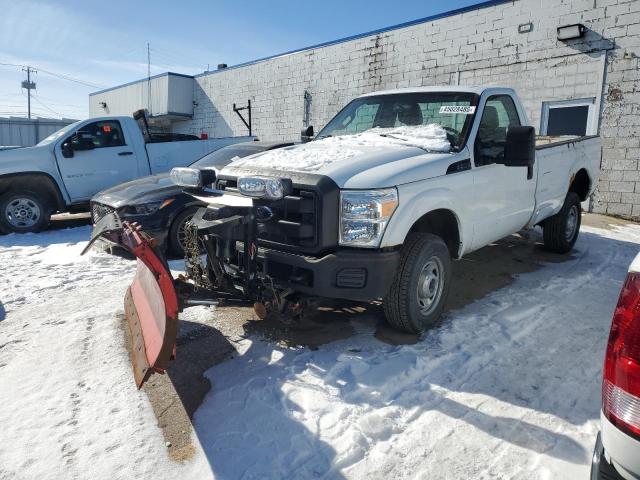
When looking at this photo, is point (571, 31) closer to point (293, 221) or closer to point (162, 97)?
point (293, 221)

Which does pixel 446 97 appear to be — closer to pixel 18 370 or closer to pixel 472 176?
pixel 472 176

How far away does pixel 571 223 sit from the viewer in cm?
659

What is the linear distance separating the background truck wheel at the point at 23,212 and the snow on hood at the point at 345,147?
5.64 meters

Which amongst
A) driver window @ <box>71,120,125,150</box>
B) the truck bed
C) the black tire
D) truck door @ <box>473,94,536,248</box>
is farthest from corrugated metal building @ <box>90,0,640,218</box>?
the black tire

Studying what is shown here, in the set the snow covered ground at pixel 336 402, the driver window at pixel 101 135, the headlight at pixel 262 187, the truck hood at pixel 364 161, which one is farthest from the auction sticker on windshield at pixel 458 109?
the driver window at pixel 101 135

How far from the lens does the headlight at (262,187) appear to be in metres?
3.35

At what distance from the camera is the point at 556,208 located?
19.6 ft

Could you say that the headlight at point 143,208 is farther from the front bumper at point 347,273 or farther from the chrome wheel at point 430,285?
the chrome wheel at point 430,285

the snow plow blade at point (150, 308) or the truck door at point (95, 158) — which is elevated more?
the truck door at point (95, 158)

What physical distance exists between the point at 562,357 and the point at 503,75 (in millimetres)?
9254

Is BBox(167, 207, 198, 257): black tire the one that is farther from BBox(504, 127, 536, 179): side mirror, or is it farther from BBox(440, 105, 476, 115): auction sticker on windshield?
BBox(504, 127, 536, 179): side mirror

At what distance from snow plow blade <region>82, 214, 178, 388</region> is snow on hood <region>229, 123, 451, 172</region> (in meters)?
1.22

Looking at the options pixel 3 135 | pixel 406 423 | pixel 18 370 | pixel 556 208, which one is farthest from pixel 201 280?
pixel 3 135

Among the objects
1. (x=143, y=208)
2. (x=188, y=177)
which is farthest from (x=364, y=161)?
(x=143, y=208)
